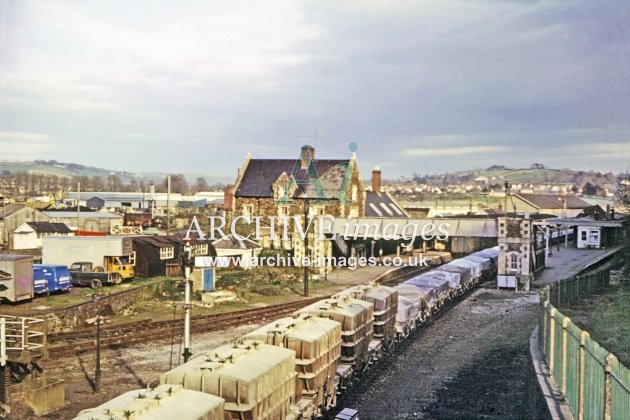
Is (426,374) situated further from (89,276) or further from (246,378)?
(89,276)

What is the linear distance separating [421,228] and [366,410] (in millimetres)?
33831

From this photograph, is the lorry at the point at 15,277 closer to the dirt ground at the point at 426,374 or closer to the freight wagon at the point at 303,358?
the dirt ground at the point at 426,374

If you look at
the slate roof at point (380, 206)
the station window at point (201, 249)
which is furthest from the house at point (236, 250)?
the slate roof at point (380, 206)

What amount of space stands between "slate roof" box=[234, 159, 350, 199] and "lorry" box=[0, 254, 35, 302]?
36010 millimetres

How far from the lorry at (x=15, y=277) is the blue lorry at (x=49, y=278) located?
1266 millimetres

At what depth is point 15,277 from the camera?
35000 millimetres

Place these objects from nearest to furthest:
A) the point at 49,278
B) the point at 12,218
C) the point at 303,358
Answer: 1. the point at 303,358
2. the point at 49,278
3. the point at 12,218

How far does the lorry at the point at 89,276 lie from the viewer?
42812mm

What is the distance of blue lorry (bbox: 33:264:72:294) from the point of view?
37500 mm

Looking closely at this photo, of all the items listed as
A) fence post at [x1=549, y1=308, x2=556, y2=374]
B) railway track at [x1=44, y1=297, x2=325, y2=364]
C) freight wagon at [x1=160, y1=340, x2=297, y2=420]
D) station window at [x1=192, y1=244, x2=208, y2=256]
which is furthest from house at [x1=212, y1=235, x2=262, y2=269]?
fence post at [x1=549, y1=308, x2=556, y2=374]

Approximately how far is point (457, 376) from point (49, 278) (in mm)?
25881

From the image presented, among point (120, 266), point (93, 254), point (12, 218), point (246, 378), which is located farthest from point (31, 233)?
point (246, 378)

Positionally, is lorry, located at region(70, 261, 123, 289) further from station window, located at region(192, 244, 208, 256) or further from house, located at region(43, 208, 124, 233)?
house, located at region(43, 208, 124, 233)

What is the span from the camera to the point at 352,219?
2196 inches
